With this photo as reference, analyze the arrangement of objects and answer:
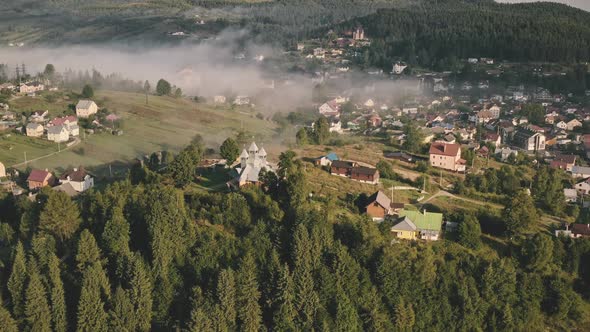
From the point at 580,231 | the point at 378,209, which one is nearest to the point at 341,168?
the point at 378,209

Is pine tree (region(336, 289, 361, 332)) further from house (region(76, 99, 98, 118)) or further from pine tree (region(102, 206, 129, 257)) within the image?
house (region(76, 99, 98, 118))

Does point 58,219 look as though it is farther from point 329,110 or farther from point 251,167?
point 329,110

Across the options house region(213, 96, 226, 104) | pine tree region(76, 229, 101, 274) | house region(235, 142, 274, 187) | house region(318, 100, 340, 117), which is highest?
house region(235, 142, 274, 187)

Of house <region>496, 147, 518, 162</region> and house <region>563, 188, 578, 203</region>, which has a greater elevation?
house <region>563, 188, 578, 203</region>

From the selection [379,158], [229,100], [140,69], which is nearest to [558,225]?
[379,158]

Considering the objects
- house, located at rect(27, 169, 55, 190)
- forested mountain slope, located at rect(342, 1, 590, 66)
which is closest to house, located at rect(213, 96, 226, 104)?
house, located at rect(27, 169, 55, 190)

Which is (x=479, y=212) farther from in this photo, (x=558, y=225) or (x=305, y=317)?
(x=305, y=317)

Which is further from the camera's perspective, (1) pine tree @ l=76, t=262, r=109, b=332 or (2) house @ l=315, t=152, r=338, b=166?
(2) house @ l=315, t=152, r=338, b=166
